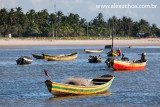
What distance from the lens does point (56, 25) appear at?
148375 millimetres

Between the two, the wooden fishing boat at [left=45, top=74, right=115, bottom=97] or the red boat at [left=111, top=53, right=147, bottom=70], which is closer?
the wooden fishing boat at [left=45, top=74, right=115, bottom=97]

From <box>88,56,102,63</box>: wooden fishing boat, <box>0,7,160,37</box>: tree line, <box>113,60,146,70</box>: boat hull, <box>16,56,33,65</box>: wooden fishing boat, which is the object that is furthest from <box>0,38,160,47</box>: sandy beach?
<box>113,60,146,70</box>: boat hull

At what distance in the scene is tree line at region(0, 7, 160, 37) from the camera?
5335 inches

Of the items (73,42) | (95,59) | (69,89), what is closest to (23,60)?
(95,59)

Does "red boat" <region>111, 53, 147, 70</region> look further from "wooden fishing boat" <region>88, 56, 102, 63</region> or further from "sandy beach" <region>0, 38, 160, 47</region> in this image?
"sandy beach" <region>0, 38, 160, 47</region>

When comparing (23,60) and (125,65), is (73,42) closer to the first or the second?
(23,60)

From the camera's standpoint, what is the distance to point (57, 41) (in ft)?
387

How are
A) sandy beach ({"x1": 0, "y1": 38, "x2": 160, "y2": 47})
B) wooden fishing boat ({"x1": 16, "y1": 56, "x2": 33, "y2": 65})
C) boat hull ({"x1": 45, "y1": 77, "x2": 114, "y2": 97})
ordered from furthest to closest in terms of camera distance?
sandy beach ({"x1": 0, "y1": 38, "x2": 160, "y2": 47})
wooden fishing boat ({"x1": 16, "y1": 56, "x2": 33, "y2": 65})
boat hull ({"x1": 45, "y1": 77, "x2": 114, "y2": 97})

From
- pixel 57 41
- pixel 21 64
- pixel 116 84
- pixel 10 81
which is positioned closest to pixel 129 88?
pixel 116 84

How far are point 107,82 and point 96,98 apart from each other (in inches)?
68.1

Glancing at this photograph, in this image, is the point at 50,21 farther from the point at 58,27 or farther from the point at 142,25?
the point at 142,25

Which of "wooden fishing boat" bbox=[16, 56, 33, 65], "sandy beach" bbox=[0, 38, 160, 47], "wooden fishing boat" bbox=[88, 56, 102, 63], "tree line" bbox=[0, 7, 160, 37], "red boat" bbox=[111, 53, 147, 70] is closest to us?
"red boat" bbox=[111, 53, 147, 70]

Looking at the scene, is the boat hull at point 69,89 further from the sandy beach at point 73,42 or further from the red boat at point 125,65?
the sandy beach at point 73,42

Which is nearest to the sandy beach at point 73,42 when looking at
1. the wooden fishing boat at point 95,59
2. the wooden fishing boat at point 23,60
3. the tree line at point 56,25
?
the tree line at point 56,25
